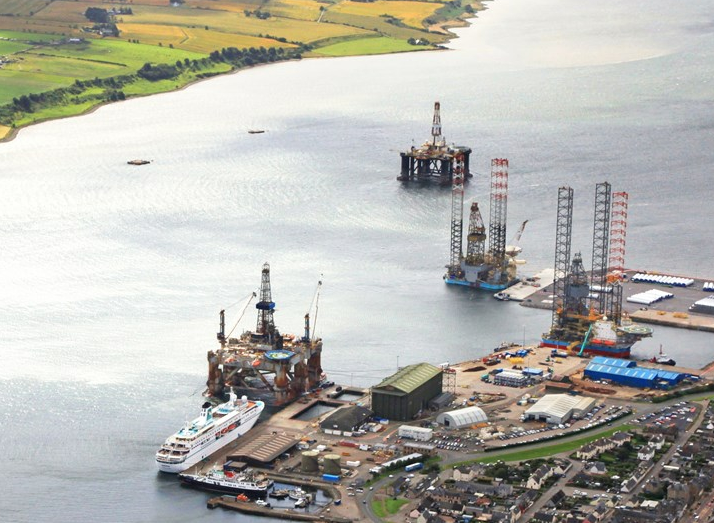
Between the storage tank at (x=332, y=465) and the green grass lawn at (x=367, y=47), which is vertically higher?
the green grass lawn at (x=367, y=47)

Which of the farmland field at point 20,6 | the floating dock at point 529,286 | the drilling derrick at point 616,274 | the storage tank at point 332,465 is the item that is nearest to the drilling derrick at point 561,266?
the floating dock at point 529,286

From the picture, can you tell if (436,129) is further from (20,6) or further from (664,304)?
(20,6)

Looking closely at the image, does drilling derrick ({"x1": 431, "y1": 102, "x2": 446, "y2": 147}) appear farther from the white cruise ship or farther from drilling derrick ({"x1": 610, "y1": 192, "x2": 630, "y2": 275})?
the white cruise ship

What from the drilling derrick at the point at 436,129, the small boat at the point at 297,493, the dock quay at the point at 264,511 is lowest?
the dock quay at the point at 264,511

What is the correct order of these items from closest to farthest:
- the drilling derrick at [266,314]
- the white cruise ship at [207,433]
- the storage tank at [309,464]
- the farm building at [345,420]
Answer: the storage tank at [309,464]
the white cruise ship at [207,433]
the farm building at [345,420]
the drilling derrick at [266,314]

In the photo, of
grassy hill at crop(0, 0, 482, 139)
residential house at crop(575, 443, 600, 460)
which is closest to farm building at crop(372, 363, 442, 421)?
residential house at crop(575, 443, 600, 460)

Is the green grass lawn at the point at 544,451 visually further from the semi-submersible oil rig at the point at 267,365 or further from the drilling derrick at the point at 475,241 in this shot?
the drilling derrick at the point at 475,241

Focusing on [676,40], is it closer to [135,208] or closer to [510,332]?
[135,208]
